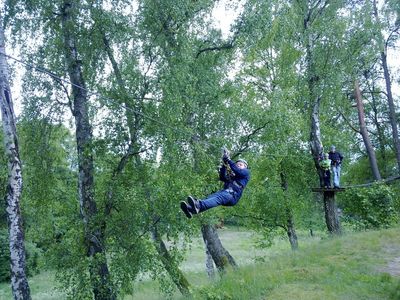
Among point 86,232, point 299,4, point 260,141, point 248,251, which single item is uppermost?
point 299,4

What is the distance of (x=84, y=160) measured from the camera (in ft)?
33.2

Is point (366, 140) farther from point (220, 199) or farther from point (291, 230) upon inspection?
point (220, 199)

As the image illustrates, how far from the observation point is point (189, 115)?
11500 millimetres

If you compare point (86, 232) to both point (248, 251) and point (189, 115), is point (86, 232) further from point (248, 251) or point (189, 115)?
point (248, 251)

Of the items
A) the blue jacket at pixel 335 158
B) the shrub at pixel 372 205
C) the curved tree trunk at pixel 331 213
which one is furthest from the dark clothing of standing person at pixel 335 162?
the shrub at pixel 372 205

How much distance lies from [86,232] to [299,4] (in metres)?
11.5

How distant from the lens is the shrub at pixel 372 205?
15.9m

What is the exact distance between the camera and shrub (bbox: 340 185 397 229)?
15876 mm

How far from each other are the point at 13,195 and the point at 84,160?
1.82m

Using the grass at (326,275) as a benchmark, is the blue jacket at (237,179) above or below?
→ above

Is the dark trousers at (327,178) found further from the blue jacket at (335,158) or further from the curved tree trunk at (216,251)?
the curved tree trunk at (216,251)

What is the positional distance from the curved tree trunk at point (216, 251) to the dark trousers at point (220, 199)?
4676 mm

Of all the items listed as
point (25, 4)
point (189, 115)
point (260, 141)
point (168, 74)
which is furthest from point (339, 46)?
point (25, 4)

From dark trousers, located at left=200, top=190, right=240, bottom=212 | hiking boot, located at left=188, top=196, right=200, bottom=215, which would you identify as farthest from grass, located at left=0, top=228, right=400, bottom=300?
hiking boot, located at left=188, top=196, right=200, bottom=215
